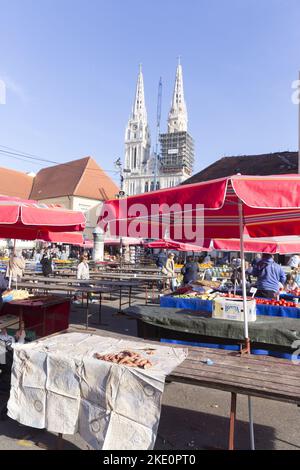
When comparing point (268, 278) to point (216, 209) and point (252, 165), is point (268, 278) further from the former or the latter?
point (252, 165)

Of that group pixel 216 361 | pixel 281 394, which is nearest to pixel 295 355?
pixel 216 361

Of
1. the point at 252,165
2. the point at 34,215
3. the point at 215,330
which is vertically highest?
the point at 252,165

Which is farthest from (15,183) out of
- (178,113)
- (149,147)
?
(178,113)

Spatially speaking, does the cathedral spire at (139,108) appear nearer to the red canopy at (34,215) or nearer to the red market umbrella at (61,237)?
the red market umbrella at (61,237)

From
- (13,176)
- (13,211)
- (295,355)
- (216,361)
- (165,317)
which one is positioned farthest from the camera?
(13,176)

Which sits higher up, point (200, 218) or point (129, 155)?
point (129, 155)

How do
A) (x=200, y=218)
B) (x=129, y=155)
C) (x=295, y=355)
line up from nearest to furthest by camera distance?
(x=295, y=355), (x=200, y=218), (x=129, y=155)

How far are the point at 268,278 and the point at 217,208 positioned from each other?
17.2ft

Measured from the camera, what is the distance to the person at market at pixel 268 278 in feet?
26.0

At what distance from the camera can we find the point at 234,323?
502cm

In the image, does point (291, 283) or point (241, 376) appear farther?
point (291, 283)

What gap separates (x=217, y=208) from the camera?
3279 mm
